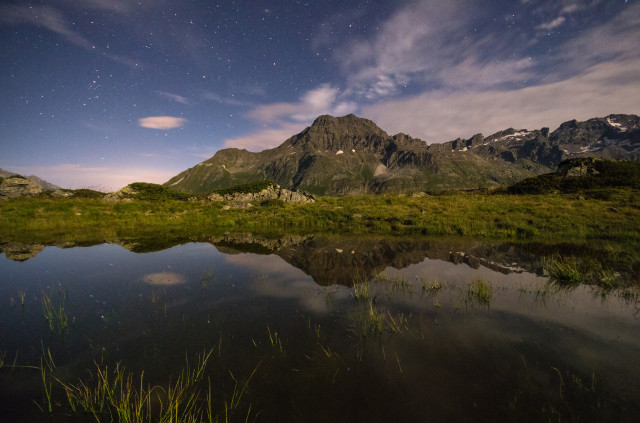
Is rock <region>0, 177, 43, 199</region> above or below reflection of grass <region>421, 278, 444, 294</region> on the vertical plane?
above

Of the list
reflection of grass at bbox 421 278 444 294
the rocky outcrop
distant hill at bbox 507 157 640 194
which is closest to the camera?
reflection of grass at bbox 421 278 444 294

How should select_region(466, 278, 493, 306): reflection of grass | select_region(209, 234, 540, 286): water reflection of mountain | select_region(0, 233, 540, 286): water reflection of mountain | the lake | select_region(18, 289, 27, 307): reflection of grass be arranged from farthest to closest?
select_region(0, 233, 540, 286): water reflection of mountain
select_region(209, 234, 540, 286): water reflection of mountain
select_region(466, 278, 493, 306): reflection of grass
select_region(18, 289, 27, 307): reflection of grass
the lake

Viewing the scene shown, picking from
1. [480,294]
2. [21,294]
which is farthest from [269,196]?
[480,294]

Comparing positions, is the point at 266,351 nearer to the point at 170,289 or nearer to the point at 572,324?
the point at 170,289

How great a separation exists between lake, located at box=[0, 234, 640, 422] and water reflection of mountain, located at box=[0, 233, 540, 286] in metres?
0.49

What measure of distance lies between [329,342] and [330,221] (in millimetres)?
22549

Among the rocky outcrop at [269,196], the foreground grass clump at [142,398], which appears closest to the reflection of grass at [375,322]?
the foreground grass clump at [142,398]

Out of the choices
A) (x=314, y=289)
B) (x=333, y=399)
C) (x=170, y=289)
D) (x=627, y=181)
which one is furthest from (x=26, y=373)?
(x=627, y=181)

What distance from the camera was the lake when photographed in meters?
4.01

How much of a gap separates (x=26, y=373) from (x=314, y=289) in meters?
6.81

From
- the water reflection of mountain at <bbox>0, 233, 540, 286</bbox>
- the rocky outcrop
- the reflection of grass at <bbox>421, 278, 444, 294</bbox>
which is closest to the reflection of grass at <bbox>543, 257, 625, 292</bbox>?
the water reflection of mountain at <bbox>0, 233, 540, 286</bbox>

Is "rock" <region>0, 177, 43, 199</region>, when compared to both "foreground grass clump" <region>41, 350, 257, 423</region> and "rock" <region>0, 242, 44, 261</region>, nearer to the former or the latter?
"rock" <region>0, 242, 44, 261</region>

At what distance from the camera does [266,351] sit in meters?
5.40

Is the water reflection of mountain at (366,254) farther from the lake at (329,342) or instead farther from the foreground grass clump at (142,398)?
the foreground grass clump at (142,398)
